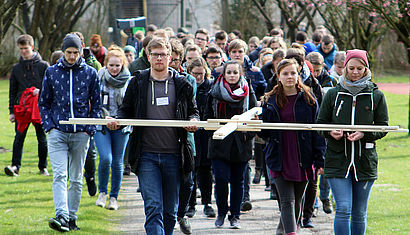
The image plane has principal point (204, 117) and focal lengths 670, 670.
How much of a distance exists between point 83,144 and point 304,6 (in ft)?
57.0

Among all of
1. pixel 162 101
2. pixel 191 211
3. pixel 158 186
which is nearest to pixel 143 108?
pixel 162 101

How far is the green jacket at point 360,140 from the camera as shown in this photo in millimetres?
5891

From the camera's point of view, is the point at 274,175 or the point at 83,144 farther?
the point at 83,144

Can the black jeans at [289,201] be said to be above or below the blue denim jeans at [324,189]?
above

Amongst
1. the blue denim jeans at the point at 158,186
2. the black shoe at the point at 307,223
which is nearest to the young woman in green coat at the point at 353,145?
the blue denim jeans at the point at 158,186

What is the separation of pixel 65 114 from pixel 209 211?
7.91 feet

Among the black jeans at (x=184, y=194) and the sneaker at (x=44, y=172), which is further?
the sneaker at (x=44, y=172)

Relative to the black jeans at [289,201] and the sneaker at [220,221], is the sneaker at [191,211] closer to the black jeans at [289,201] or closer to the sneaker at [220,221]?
the sneaker at [220,221]

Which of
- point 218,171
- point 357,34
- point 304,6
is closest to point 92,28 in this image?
point 304,6

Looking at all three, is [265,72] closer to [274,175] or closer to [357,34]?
[274,175]

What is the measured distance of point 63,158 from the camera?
7.20 m

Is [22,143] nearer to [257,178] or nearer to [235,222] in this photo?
[257,178]

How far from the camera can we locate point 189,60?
9.22 meters

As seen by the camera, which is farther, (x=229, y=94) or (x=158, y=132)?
(x=229, y=94)
